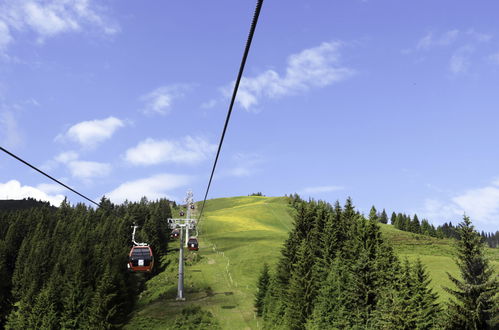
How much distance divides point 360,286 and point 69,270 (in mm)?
63864

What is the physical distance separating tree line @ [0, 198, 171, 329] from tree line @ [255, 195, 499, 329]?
2510 cm

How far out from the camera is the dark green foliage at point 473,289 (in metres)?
29.5

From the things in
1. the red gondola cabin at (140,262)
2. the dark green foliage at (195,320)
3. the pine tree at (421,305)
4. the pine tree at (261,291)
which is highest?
the red gondola cabin at (140,262)

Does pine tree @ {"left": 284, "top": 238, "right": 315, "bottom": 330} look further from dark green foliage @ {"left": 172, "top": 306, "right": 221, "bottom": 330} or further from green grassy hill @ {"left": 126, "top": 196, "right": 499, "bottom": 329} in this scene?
dark green foliage @ {"left": 172, "top": 306, "right": 221, "bottom": 330}

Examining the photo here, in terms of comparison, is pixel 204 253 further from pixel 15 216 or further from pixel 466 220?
pixel 466 220

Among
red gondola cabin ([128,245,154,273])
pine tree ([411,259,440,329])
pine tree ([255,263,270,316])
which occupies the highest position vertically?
red gondola cabin ([128,245,154,273])

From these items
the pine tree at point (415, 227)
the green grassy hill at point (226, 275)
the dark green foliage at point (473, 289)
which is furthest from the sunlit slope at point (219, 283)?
the pine tree at point (415, 227)

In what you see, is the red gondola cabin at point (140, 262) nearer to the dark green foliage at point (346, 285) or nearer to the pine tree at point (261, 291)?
the dark green foliage at point (346, 285)

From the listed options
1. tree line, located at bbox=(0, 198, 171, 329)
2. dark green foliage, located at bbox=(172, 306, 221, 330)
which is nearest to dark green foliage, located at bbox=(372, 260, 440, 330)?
dark green foliage, located at bbox=(172, 306, 221, 330)

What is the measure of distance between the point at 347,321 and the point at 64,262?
7523cm

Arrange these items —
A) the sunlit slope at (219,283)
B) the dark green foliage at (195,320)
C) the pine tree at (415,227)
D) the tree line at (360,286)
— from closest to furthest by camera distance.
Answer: the tree line at (360,286) → the dark green foliage at (195,320) → the sunlit slope at (219,283) → the pine tree at (415,227)

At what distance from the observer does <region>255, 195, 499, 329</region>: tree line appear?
99.8ft

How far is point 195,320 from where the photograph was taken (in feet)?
189

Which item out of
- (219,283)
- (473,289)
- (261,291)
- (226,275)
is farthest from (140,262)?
(226,275)
